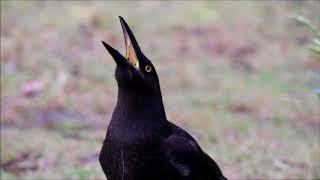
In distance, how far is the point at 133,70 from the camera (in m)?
4.23

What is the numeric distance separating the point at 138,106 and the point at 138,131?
5.5 inches

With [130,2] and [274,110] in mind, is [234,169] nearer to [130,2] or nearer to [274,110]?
[274,110]

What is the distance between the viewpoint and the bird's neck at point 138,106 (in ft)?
14.1

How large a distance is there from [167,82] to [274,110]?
1.45 m

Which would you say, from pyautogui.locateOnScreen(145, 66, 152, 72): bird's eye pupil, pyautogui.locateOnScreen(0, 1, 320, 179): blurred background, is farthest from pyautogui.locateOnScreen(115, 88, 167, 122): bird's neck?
pyautogui.locateOnScreen(0, 1, 320, 179): blurred background

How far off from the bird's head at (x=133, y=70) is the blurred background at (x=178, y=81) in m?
1.26

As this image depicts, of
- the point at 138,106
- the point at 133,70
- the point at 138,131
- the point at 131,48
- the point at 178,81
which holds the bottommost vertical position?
the point at 178,81

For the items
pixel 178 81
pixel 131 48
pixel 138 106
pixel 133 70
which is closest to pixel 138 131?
pixel 138 106

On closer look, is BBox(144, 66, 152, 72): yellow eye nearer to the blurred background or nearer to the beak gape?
the beak gape

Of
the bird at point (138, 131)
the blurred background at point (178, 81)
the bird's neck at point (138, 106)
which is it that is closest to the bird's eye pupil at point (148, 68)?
the bird at point (138, 131)

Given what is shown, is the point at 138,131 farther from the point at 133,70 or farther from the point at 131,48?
the point at 131,48

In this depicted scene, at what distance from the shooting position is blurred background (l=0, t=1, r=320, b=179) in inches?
270

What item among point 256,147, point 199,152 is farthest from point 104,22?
point 199,152

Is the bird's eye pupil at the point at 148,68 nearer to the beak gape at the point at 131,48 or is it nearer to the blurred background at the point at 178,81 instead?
the beak gape at the point at 131,48
